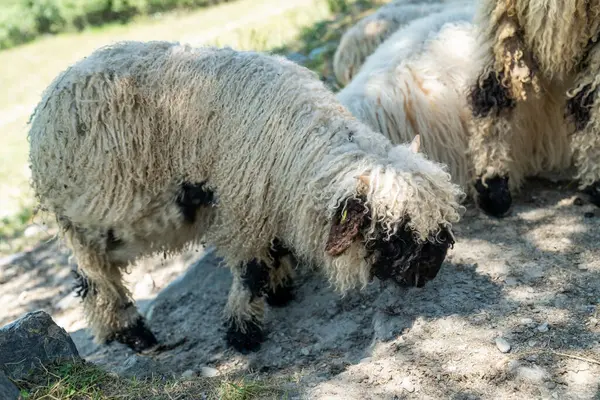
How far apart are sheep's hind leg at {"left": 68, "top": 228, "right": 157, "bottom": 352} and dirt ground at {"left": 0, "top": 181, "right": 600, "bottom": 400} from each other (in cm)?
17

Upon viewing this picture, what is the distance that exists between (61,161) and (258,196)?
4.44ft

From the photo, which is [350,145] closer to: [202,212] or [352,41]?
[202,212]

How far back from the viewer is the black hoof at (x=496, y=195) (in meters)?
5.04

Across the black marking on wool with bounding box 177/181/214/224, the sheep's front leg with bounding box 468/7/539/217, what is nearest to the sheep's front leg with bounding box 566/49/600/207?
the sheep's front leg with bounding box 468/7/539/217

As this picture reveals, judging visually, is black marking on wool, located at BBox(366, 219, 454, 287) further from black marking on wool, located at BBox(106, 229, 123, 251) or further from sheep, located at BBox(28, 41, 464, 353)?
black marking on wool, located at BBox(106, 229, 123, 251)

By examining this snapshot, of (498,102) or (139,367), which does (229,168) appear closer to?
(139,367)

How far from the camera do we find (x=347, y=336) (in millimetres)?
4219

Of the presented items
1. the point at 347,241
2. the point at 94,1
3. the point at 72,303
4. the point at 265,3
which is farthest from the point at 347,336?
the point at 94,1

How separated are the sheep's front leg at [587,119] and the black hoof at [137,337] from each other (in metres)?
3.54

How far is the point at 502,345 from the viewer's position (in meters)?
3.45

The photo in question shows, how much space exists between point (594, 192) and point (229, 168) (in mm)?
2833

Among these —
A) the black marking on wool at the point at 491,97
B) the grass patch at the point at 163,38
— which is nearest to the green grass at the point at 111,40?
the grass patch at the point at 163,38

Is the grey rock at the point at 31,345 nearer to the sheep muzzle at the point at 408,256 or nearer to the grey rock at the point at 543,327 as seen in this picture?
the sheep muzzle at the point at 408,256

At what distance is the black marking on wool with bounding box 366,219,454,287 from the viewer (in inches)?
144
